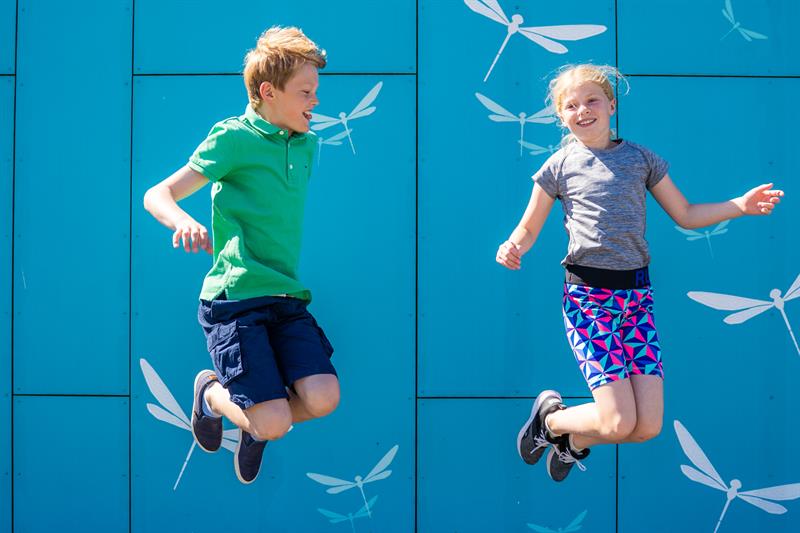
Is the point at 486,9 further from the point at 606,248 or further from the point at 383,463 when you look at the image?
the point at 383,463

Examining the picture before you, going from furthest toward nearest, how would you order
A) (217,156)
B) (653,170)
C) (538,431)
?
(538,431) < (653,170) < (217,156)

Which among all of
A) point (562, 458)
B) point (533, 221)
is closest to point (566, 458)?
point (562, 458)

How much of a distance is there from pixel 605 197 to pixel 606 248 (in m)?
0.18

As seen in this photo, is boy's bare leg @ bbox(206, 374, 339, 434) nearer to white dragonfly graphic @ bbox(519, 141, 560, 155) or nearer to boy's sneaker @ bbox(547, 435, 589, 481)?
boy's sneaker @ bbox(547, 435, 589, 481)

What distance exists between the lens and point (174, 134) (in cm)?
404

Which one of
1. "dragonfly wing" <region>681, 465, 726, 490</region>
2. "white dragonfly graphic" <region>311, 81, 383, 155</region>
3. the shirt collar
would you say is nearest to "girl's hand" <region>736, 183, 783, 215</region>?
"dragonfly wing" <region>681, 465, 726, 490</region>

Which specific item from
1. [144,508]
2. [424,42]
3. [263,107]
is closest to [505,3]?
[424,42]

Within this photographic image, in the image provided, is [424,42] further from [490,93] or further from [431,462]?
[431,462]

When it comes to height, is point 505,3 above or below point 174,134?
above

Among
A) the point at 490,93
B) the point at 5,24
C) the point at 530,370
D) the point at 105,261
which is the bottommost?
the point at 530,370

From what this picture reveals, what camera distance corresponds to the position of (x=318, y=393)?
131 inches

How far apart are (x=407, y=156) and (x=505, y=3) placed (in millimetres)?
772

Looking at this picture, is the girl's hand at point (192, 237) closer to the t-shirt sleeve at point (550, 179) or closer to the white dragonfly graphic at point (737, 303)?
the t-shirt sleeve at point (550, 179)

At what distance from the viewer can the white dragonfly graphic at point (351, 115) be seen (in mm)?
4023
